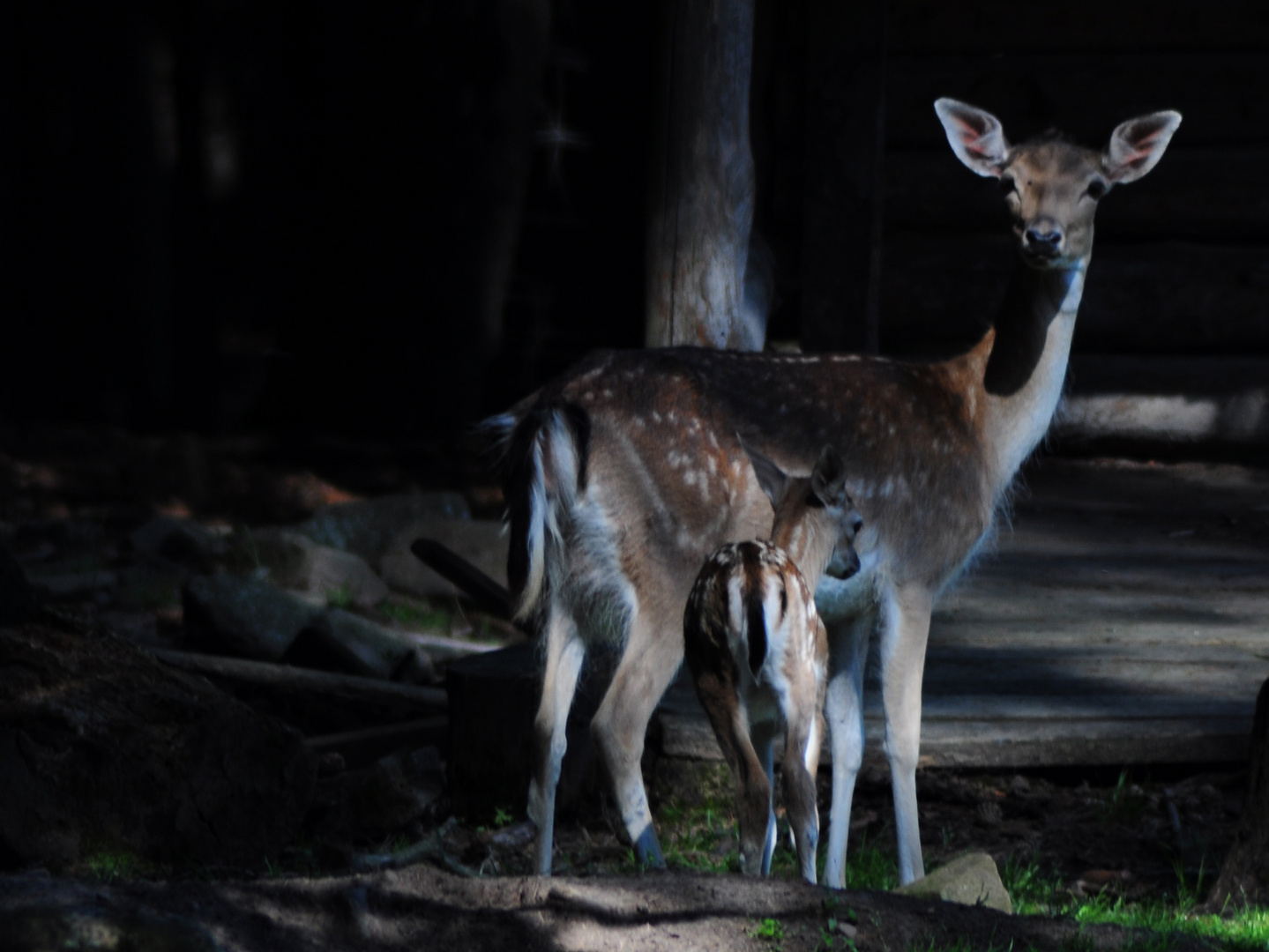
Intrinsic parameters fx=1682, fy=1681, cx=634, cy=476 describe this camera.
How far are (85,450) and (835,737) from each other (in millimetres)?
6485

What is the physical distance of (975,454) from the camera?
5891 mm

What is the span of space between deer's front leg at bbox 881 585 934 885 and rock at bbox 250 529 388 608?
382 cm

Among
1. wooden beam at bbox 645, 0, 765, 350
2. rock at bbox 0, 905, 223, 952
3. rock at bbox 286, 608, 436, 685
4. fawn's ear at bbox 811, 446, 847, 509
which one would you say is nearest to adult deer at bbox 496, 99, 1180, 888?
fawn's ear at bbox 811, 446, 847, 509

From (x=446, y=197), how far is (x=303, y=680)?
4941 millimetres

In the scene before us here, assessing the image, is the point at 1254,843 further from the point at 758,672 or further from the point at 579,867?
the point at 579,867

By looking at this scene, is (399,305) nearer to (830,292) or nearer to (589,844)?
(830,292)

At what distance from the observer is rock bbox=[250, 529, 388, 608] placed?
871 cm

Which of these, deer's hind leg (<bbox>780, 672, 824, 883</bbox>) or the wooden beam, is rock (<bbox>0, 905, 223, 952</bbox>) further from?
the wooden beam

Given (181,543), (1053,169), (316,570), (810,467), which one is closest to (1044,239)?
Result: (1053,169)

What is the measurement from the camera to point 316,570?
877 cm

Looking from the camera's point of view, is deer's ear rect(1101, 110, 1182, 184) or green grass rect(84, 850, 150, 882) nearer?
green grass rect(84, 850, 150, 882)

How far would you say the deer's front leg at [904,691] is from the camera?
17.7ft

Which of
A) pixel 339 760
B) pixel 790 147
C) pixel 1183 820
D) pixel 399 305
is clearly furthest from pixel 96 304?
pixel 1183 820

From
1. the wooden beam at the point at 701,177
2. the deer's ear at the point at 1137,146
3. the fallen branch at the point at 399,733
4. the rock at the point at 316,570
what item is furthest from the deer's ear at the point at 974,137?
the rock at the point at 316,570
